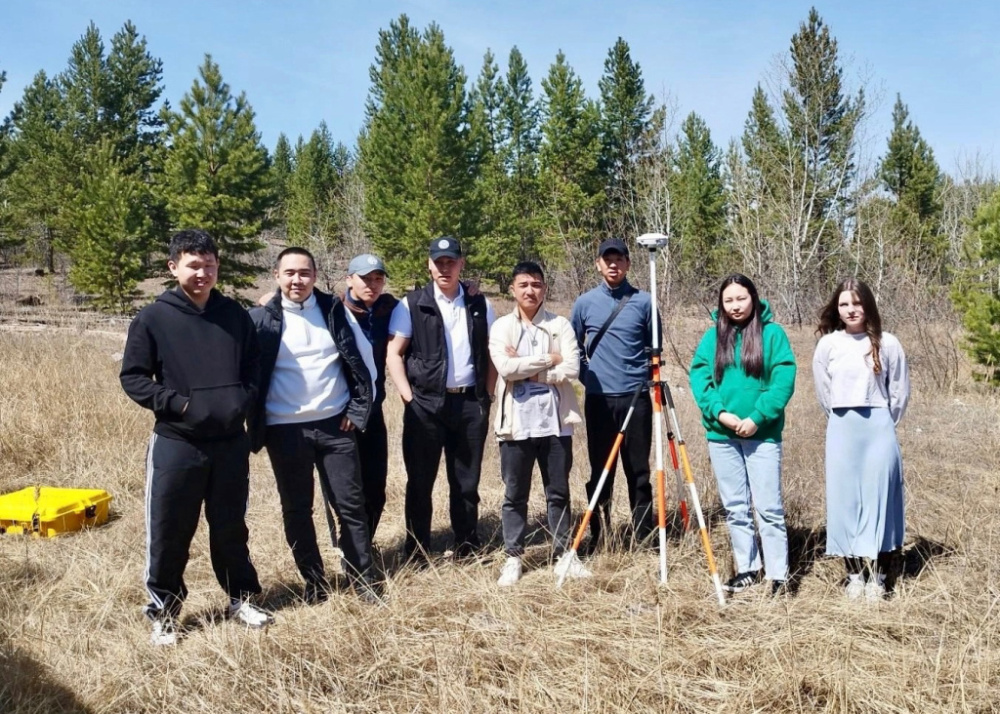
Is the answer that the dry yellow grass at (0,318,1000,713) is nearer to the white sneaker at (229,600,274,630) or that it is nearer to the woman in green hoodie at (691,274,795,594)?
the white sneaker at (229,600,274,630)

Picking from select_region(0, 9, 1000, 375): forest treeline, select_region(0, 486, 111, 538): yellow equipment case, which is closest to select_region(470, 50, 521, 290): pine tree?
select_region(0, 9, 1000, 375): forest treeline

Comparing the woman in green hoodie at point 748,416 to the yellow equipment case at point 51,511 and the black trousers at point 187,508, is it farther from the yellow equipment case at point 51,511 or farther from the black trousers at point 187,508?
the yellow equipment case at point 51,511

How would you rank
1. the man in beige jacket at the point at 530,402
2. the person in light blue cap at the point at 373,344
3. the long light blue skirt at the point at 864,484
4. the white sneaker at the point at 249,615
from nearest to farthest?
the white sneaker at the point at 249,615 < the long light blue skirt at the point at 864,484 < the man in beige jacket at the point at 530,402 < the person in light blue cap at the point at 373,344

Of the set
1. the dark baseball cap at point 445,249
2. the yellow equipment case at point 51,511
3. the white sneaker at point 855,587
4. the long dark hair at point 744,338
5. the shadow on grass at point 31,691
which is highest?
the dark baseball cap at point 445,249

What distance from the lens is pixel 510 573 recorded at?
4105mm

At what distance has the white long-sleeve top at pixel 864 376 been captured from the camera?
12.4 feet

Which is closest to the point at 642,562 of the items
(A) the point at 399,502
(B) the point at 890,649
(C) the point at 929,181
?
(B) the point at 890,649

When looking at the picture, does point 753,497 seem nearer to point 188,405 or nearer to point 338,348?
point 338,348

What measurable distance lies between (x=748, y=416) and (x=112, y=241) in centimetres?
2848

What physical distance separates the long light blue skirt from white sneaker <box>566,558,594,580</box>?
128 centimetres

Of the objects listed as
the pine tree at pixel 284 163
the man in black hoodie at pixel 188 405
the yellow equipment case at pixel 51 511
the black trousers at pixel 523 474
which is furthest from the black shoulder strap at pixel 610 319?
the pine tree at pixel 284 163

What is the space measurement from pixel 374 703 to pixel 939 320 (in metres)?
12.7

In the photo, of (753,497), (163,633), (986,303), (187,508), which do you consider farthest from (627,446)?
(986,303)

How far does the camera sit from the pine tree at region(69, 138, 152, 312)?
89.1 ft
